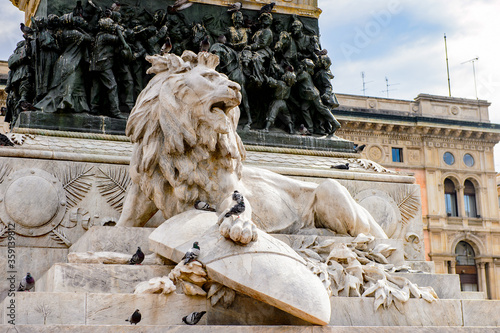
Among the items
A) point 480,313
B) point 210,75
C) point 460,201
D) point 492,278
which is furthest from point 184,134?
point 460,201

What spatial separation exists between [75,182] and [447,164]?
42.9m

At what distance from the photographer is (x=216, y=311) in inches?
265

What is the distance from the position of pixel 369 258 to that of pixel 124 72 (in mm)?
4581

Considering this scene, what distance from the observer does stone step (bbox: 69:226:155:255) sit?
7.97 metres

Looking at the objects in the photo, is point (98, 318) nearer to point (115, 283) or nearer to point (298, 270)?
point (115, 283)

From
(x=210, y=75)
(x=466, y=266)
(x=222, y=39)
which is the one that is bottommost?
(x=466, y=266)

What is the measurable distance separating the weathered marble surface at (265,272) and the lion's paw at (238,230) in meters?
0.05

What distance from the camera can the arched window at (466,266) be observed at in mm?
48269

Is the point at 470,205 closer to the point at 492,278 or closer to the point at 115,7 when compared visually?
the point at 492,278

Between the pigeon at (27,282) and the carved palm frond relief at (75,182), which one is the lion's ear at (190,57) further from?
the pigeon at (27,282)

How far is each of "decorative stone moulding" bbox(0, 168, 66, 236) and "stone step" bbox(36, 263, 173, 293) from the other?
83.7 inches

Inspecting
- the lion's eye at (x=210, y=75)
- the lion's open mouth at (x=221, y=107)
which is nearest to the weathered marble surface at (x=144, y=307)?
the lion's open mouth at (x=221, y=107)

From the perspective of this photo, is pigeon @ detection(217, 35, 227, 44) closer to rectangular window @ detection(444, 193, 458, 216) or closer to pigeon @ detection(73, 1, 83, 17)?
pigeon @ detection(73, 1, 83, 17)

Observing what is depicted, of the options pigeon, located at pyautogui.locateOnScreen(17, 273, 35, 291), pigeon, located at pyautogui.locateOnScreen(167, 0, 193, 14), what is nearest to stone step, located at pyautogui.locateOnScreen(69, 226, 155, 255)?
pigeon, located at pyautogui.locateOnScreen(17, 273, 35, 291)
